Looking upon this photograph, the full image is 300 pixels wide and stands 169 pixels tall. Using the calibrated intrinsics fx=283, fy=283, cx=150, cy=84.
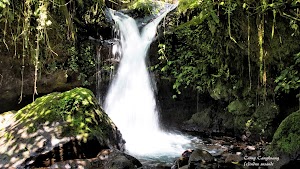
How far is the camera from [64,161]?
4227mm

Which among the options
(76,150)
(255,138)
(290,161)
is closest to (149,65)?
(255,138)

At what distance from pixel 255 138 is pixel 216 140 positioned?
37.7 inches

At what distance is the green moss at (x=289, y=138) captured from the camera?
394cm

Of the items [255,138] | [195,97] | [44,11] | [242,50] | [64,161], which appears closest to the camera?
[64,161]

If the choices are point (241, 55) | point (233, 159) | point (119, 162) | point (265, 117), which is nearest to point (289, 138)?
point (233, 159)

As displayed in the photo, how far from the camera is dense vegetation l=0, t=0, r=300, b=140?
4.87m

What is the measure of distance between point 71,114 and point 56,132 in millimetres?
447

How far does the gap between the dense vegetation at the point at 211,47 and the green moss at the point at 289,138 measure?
2.32 ft

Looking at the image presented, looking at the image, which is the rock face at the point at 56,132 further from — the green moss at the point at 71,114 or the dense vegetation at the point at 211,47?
the dense vegetation at the point at 211,47

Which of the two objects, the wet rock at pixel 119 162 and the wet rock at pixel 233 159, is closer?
the wet rock at pixel 119 162

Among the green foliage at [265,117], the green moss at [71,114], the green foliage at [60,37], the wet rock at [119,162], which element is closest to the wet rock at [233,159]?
the wet rock at [119,162]

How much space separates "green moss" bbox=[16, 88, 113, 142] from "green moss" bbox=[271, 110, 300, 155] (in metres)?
2.78

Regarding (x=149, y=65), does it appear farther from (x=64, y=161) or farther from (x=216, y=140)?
(x=64, y=161)

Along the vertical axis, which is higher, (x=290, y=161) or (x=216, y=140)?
(x=290, y=161)
